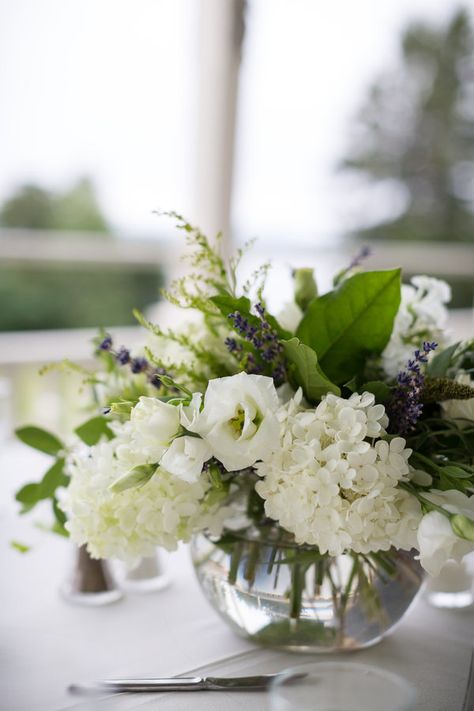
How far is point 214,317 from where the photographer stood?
0.70 metres

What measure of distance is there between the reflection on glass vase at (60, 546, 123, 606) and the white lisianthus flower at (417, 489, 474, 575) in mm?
447

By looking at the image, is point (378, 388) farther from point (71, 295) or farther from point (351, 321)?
point (71, 295)

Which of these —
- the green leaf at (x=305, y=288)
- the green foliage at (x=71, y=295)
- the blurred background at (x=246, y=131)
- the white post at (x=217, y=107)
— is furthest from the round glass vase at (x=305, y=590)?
the green foliage at (x=71, y=295)

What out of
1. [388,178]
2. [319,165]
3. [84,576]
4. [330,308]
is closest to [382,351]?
[330,308]

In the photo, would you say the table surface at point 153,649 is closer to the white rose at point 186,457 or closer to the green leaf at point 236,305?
the white rose at point 186,457

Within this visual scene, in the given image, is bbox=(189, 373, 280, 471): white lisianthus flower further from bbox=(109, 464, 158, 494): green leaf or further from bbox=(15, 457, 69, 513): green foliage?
bbox=(15, 457, 69, 513): green foliage

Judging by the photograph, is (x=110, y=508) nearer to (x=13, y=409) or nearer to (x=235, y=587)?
(x=235, y=587)

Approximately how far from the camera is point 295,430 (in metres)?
0.54

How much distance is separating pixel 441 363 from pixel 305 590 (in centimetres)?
26

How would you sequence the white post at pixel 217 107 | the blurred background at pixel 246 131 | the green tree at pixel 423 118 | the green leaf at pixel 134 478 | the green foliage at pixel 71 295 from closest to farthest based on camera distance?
the green leaf at pixel 134 478 → the white post at pixel 217 107 → the blurred background at pixel 246 131 → the green tree at pixel 423 118 → the green foliage at pixel 71 295

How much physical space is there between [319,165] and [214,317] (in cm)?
368

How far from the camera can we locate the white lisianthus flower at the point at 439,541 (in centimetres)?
50

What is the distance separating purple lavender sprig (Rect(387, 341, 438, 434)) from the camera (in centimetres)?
56

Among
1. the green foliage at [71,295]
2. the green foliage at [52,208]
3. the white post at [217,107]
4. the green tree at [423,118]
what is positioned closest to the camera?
the white post at [217,107]
